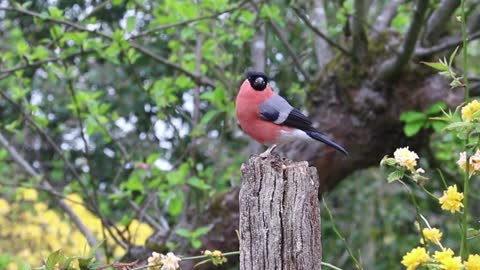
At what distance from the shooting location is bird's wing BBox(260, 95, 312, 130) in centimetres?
256

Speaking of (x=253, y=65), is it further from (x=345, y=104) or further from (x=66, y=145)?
(x=66, y=145)

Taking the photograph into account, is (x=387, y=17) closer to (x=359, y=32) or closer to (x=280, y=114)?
(x=359, y=32)

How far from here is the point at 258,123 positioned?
255 cm

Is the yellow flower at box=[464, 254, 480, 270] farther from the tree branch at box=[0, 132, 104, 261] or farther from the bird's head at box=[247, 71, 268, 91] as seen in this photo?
the tree branch at box=[0, 132, 104, 261]

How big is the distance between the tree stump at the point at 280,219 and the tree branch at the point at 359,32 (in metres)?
2.02

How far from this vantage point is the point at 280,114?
2.58 metres

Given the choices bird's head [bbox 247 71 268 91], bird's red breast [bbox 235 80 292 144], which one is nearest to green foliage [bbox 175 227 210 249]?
bird's red breast [bbox 235 80 292 144]

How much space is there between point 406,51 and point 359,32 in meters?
0.31

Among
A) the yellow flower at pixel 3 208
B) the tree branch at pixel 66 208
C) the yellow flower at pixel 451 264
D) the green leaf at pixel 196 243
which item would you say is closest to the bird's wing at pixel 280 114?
the green leaf at pixel 196 243

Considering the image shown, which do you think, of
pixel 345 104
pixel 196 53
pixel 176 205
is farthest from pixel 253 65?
pixel 176 205

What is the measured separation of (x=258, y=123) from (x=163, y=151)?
113 inches

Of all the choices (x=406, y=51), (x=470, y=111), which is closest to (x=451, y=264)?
(x=470, y=111)

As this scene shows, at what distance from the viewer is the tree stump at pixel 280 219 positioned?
4.97ft

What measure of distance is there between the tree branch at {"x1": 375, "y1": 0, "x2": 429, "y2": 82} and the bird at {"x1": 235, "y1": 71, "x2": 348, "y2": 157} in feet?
2.73
